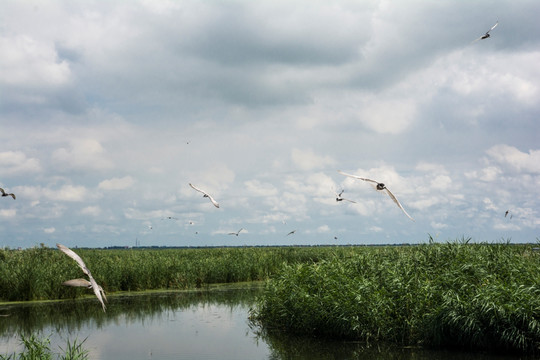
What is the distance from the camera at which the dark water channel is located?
11453 mm

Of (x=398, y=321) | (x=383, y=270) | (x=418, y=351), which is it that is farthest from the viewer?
(x=383, y=270)

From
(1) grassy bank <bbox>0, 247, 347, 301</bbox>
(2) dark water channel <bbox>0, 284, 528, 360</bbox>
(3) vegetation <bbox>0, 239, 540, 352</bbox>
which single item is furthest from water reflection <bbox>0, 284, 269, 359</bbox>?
(3) vegetation <bbox>0, 239, 540, 352</bbox>

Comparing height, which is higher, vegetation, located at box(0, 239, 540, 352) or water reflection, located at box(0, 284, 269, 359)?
vegetation, located at box(0, 239, 540, 352)

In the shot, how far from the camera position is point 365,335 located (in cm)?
1195

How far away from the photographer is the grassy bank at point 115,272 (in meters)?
18.8

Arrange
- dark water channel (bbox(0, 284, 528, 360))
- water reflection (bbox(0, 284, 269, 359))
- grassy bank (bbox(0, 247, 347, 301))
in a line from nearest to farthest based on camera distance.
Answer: dark water channel (bbox(0, 284, 528, 360)) → water reflection (bbox(0, 284, 269, 359)) → grassy bank (bbox(0, 247, 347, 301))

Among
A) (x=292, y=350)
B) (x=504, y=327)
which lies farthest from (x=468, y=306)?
(x=292, y=350)

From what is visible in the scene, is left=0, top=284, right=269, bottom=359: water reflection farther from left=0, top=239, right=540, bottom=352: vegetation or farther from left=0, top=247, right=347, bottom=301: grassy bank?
left=0, top=239, right=540, bottom=352: vegetation

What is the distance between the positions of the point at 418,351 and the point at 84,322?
10309 mm

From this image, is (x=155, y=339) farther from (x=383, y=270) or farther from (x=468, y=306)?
(x=468, y=306)

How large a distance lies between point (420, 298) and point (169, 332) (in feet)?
23.5

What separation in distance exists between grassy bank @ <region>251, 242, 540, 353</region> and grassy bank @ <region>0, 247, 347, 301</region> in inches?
78.9

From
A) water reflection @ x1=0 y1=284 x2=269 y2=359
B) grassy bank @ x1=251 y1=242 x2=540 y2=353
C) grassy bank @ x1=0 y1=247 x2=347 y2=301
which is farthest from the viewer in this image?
grassy bank @ x1=0 y1=247 x2=347 y2=301

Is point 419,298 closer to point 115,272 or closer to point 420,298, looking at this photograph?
point 420,298
